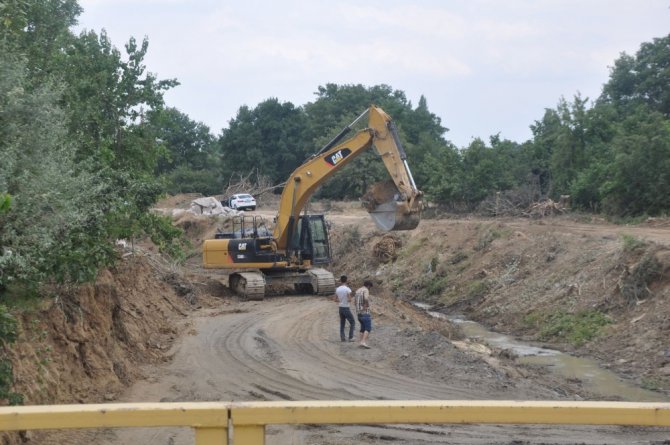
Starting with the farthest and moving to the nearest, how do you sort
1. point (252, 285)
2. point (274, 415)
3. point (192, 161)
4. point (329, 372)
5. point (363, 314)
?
point (192, 161) < point (252, 285) < point (363, 314) < point (329, 372) < point (274, 415)

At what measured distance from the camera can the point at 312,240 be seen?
81.1 ft

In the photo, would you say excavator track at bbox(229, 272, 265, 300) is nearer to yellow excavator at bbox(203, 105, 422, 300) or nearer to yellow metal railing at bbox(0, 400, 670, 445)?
yellow excavator at bbox(203, 105, 422, 300)

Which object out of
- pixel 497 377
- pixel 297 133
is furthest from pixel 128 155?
pixel 297 133

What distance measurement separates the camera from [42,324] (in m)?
10.9

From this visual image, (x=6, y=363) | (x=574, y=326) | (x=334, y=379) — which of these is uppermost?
(x=6, y=363)

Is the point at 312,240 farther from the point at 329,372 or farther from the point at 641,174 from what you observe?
the point at 641,174

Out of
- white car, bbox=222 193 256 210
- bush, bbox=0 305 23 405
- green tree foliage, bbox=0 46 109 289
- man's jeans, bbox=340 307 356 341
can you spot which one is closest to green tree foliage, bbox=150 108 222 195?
white car, bbox=222 193 256 210

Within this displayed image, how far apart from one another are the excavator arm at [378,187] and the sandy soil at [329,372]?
8.26 feet

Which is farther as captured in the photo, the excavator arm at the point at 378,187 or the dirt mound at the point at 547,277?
the dirt mound at the point at 547,277

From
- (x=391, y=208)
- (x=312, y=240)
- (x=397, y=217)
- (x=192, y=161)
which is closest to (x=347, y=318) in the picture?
(x=397, y=217)

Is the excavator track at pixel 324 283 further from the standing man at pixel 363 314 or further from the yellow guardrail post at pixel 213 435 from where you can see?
the yellow guardrail post at pixel 213 435

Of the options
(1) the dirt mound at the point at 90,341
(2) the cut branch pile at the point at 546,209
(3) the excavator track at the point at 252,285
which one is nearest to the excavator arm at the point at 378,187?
(3) the excavator track at the point at 252,285

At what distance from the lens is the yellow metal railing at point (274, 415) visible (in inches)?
146

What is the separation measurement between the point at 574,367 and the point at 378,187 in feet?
20.8
